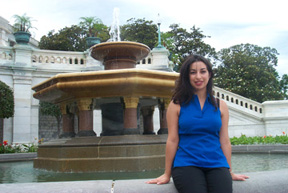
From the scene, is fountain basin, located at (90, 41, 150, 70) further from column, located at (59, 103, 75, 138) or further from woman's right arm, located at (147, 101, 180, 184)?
woman's right arm, located at (147, 101, 180, 184)

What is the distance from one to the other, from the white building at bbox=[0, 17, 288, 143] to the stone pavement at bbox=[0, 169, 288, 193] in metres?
12.9

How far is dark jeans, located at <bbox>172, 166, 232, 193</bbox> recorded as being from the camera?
93.8 inches

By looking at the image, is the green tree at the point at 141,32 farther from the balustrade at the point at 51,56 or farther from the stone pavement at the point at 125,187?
the stone pavement at the point at 125,187

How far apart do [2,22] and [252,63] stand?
998 inches

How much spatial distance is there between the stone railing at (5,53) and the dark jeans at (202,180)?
15145mm

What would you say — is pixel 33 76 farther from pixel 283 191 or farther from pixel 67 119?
pixel 283 191

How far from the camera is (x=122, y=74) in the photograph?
6.13m

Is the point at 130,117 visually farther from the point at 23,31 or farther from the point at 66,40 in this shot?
the point at 66,40

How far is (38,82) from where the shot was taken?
16.1 metres

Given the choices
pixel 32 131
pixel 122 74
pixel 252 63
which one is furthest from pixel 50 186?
pixel 252 63

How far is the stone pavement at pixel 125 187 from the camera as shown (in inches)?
97.6

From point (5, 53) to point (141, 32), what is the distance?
21.2 m

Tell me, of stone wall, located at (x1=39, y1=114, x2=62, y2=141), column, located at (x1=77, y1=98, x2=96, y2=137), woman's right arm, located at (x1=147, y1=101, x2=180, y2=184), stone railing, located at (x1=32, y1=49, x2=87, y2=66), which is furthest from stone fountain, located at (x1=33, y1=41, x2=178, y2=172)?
stone wall, located at (x1=39, y1=114, x2=62, y2=141)

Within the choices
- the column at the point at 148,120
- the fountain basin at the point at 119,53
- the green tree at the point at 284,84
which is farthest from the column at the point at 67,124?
the green tree at the point at 284,84
